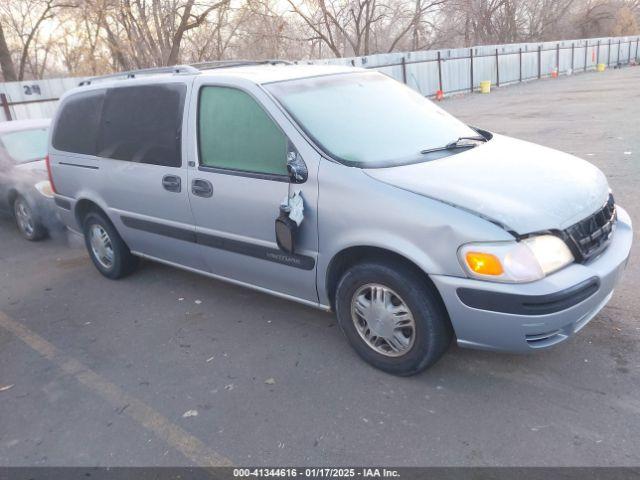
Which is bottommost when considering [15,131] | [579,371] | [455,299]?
[579,371]

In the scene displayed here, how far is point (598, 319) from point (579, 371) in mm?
675

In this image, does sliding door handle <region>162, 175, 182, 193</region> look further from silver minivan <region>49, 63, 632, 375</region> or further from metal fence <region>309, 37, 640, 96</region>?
metal fence <region>309, 37, 640, 96</region>

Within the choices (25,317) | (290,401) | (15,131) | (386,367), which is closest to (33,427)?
(290,401)

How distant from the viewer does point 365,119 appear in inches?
142

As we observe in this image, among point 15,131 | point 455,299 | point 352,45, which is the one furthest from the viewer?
point 352,45

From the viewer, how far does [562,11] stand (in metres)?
50.3

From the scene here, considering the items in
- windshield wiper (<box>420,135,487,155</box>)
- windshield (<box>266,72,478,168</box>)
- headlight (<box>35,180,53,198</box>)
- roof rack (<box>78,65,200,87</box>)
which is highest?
roof rack (<box>78,65,200,87</box>)

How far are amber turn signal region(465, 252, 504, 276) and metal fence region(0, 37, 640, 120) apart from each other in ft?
40.8

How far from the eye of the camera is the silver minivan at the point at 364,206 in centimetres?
270

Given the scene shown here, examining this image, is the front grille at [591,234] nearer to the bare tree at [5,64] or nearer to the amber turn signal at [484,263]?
the amber turn signal at [484,263]

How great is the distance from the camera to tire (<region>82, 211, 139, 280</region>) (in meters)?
4.87

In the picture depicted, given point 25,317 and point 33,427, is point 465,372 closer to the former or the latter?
point 33,427

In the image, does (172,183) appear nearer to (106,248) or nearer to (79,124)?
(106,248)

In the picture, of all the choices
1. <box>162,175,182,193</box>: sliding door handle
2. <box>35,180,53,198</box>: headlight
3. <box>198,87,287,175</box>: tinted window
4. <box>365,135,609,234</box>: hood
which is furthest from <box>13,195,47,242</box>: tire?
<box>365,135,609,234</box>: hood
